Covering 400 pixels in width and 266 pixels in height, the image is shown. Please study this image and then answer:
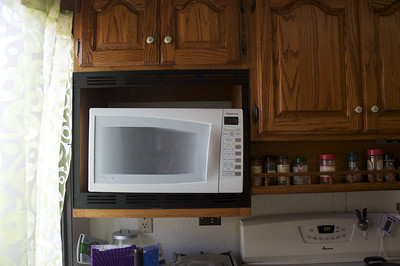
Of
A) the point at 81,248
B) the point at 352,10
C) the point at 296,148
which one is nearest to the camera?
the point at 352,10

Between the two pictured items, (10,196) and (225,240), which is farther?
(225,240)

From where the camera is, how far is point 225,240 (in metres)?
1.57

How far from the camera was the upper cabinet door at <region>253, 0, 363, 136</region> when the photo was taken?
4.11 feet

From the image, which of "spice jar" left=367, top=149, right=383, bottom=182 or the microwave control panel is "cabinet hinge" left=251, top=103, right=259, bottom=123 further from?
"spice jar" left=367, top=149, right=383, bottom=182

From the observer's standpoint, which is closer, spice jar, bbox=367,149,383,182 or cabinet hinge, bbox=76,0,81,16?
cabinet hinge, bbox=76,0,81,16

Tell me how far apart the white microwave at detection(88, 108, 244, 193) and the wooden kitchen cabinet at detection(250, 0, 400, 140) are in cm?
19

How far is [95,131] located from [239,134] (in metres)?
0.58

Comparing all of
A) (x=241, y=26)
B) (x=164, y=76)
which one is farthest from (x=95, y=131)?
(x=241, y=26)

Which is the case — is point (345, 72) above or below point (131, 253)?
above

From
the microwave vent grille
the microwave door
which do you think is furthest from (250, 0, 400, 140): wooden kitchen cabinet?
the microwave vent grille

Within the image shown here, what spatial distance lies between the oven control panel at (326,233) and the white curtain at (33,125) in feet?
3.81

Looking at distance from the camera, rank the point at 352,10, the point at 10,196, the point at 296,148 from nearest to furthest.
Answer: the point at 10,196 → the point at 352,10 → the point at 296,148

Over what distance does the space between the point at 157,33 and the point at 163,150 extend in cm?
50

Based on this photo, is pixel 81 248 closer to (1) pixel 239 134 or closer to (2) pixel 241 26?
(1) pixel 239 134
